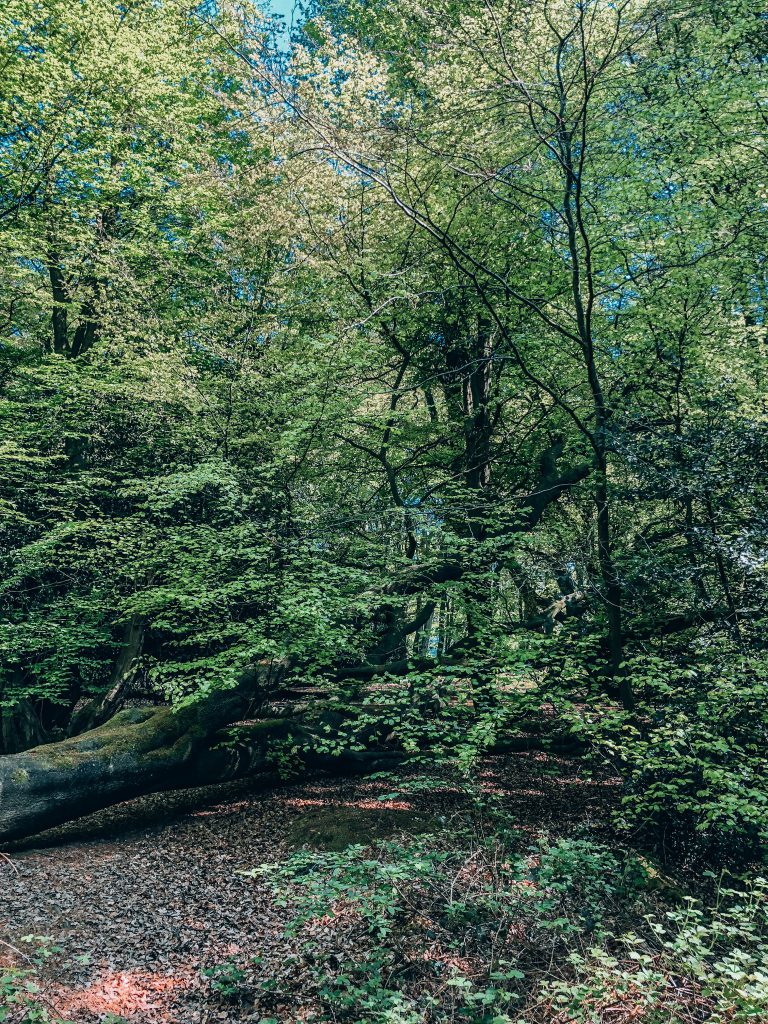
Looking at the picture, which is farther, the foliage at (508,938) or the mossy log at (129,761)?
the mossy log at (129,761)

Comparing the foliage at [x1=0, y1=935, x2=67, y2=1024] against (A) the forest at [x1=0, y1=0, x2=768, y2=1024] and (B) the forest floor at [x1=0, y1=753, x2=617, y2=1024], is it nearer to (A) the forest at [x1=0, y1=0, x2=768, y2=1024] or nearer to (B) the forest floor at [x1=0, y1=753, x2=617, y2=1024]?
(A) the forest at [x1=0, y1=0, x2=768, y2=1024]

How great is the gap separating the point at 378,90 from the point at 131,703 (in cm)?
1262

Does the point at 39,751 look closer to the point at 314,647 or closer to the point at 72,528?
the point at 72,528

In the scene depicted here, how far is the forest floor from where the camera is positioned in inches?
195

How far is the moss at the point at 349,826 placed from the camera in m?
7.50

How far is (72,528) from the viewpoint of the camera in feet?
27.9

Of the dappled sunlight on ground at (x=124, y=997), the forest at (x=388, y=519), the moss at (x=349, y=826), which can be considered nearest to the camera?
the dappled sunlight on ground at (x=124, y=997)

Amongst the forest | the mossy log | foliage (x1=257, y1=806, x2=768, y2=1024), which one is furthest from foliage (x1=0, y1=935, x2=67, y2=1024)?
the mossy log

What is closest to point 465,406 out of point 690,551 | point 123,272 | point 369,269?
point 369,269

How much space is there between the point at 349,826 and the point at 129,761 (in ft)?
10.3

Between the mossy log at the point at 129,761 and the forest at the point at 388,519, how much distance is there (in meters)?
0.06

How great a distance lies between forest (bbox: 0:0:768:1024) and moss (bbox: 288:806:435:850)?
0.23 ft

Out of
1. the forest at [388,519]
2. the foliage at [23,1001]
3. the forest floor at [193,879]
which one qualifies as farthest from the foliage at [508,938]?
the foliage at [23,1001]

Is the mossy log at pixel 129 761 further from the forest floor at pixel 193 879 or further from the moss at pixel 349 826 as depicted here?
the moss at pixel 349 826
